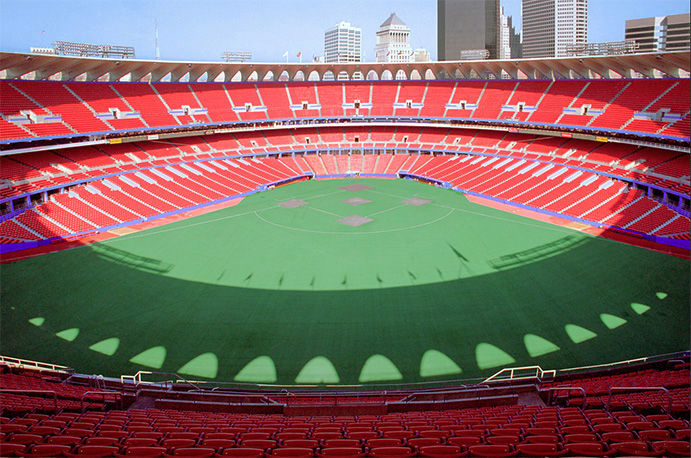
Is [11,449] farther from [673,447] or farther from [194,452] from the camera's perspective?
[673,447]

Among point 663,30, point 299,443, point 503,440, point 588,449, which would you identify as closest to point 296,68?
point 299,443

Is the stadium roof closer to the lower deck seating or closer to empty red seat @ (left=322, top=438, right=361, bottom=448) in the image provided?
the lower deck seating

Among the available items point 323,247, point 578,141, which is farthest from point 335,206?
point 578,141

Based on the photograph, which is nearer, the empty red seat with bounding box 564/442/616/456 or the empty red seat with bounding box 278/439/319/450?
the empty red seat with bounding box 564/442/616/456

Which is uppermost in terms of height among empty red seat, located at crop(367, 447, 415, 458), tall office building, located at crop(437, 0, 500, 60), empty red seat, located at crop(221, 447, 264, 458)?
tall office building, located at crop(437, 0, 500, 60)

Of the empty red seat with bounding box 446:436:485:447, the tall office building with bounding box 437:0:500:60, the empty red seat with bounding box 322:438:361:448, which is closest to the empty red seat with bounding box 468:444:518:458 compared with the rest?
the empty red seat with bounding box 446:436:485:447

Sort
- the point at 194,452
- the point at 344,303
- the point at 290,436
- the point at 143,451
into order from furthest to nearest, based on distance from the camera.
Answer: the point at 344,303, the point at 290,436, the point at 194,452, the point at 143,451

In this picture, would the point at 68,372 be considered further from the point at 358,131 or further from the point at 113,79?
the point at 358,131
